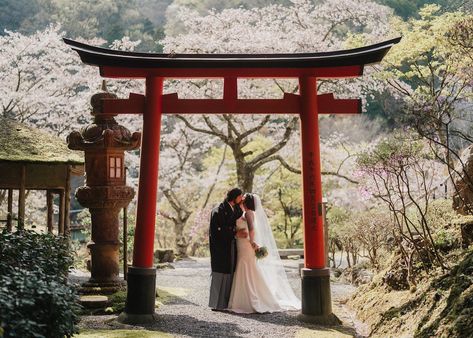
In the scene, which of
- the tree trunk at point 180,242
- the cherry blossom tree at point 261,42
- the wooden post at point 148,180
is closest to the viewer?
the wooden post at point 148,180

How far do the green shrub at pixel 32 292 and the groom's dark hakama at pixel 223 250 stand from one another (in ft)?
11.0

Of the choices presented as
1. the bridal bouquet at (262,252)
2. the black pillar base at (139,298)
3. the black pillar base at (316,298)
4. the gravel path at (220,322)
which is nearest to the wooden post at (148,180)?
the black pillar base at (139,298)

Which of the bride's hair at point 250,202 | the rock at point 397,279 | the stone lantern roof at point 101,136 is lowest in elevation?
the rock at point 397,279

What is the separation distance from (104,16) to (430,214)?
35.9m

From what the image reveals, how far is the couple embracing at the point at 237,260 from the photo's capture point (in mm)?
9266

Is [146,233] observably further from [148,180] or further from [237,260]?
[237,260]

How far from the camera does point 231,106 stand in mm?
8727

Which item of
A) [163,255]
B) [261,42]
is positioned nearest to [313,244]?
[261,42]

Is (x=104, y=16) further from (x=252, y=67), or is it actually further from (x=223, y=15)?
(x=252, y=67)

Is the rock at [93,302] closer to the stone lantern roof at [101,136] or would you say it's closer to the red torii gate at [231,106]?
the red torii gate at [231,106]

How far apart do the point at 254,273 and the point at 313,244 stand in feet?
4.38

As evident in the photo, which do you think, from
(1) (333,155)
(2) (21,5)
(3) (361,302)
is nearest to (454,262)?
(3) (361,302)

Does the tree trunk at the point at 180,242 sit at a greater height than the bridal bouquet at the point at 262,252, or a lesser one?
greater

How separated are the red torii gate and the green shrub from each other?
6.97 feet
